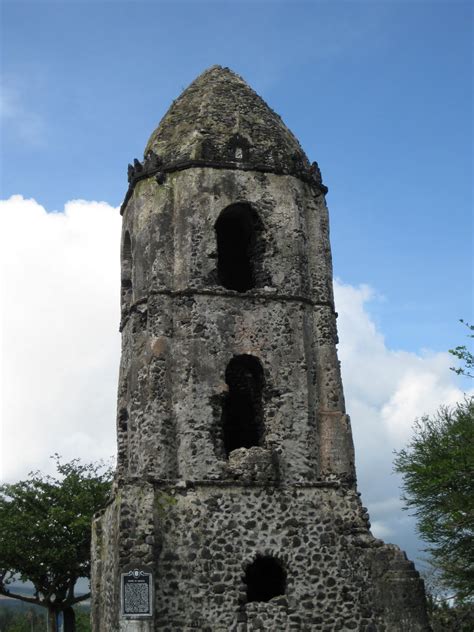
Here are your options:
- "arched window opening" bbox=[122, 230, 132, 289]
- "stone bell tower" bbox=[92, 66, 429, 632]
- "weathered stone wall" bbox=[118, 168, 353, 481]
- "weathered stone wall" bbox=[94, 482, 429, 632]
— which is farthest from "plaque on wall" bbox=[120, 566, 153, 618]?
"arched window opening" bbox=[122, 230, 132, 289]

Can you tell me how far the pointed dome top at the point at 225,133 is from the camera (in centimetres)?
1449

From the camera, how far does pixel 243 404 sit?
14.2m

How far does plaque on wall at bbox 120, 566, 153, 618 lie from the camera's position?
1100 cm

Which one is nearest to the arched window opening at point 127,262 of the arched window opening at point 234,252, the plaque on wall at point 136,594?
the arched window opening at point 234,252

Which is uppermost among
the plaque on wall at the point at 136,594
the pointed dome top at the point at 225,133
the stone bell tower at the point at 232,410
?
the pointed dome top at the point at 225,133

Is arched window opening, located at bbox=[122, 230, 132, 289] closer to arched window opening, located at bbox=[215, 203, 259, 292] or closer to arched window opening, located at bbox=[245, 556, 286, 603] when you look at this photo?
arched window opening, located at bbox=[215, 203, 259, 292]

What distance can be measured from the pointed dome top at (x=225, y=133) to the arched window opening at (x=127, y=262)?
5.77ft

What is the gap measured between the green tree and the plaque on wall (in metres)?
15.4

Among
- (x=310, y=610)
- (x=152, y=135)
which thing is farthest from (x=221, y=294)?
(x=310, y=610)

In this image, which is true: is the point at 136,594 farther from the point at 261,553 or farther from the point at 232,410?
the point at 232,410

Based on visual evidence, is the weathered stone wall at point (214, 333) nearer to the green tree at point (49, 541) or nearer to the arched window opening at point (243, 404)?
the arched window opening at point (243, 404)

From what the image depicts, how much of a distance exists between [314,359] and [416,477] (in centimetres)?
1008

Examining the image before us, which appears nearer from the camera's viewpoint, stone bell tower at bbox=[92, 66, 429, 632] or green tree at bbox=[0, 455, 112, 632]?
stone bell tower at bbox=[92, 66, 429, 632]

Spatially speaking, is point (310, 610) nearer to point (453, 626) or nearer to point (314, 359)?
point (314, 359)
